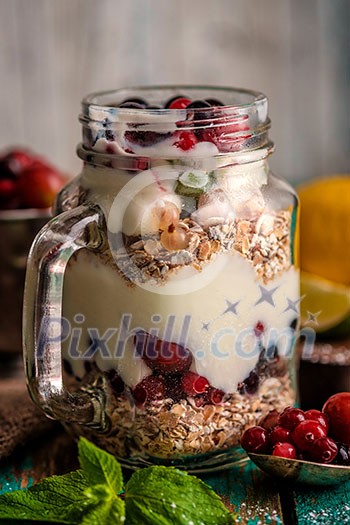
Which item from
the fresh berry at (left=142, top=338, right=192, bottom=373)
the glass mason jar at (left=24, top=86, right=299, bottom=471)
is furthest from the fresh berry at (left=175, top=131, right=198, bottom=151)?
the fresh berry at (left=142, top=338, right=192, bottom=373)

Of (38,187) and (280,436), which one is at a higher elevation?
(38,187)

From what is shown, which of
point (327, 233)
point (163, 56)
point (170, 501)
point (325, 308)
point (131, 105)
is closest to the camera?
point (170, 501)

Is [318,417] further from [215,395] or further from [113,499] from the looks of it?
[113,499]

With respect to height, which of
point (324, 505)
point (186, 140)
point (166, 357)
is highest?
point (186, 140)

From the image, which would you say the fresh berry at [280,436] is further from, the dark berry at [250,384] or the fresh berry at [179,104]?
the fresh berry at [179,104]

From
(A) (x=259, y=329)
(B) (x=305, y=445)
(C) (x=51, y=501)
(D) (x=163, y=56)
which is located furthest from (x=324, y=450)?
(D) (x=163, y=56)

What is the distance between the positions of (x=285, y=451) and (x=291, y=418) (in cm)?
3

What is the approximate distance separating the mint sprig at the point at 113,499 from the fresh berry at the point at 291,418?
10cm

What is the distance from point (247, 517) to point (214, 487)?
6 centimetres

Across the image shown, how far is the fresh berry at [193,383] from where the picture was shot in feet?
2.45

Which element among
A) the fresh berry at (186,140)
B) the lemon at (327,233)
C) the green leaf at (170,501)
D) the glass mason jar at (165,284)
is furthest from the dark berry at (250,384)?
the lemon at (327,233)

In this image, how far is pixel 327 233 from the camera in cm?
110

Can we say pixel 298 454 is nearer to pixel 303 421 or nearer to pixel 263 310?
pixel 303 421

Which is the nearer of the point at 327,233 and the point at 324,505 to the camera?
the point at 324,505
